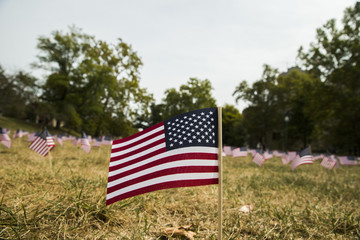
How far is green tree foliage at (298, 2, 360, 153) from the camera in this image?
12277 millimetres

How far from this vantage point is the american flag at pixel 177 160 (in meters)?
2.18

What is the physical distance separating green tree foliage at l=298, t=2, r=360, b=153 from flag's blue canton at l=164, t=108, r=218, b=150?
30.7 feet

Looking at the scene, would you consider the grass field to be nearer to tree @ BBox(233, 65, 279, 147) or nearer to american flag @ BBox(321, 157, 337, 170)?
american flag @ BBox(321, 157, 337, 170)

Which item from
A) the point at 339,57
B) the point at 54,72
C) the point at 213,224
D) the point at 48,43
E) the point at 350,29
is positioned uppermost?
the point at 48,43

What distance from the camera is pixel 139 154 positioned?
7.77ft

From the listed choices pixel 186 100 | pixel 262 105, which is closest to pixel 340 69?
pixel 186 100

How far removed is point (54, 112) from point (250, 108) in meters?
32.4

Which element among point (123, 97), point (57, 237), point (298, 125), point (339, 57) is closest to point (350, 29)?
point (339, 57)

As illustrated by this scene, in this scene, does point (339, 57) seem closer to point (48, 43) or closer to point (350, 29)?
point (350, 29)

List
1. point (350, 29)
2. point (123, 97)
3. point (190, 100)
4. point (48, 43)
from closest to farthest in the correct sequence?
point (350, 29), point (190, 100), point (123, 97), point (48, 43)

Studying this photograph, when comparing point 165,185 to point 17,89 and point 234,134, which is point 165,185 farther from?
point 234,134

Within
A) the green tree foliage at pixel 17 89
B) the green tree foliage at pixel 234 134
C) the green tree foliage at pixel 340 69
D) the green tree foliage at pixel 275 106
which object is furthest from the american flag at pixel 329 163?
the green tree foliage at pixel 17 89

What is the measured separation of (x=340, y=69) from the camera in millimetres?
10750

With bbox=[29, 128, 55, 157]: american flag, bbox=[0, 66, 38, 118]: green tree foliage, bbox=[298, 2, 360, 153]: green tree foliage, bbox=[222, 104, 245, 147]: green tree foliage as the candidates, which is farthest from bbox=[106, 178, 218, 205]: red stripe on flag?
bbox=[222, 104, 245, 147]: green tree foliage
